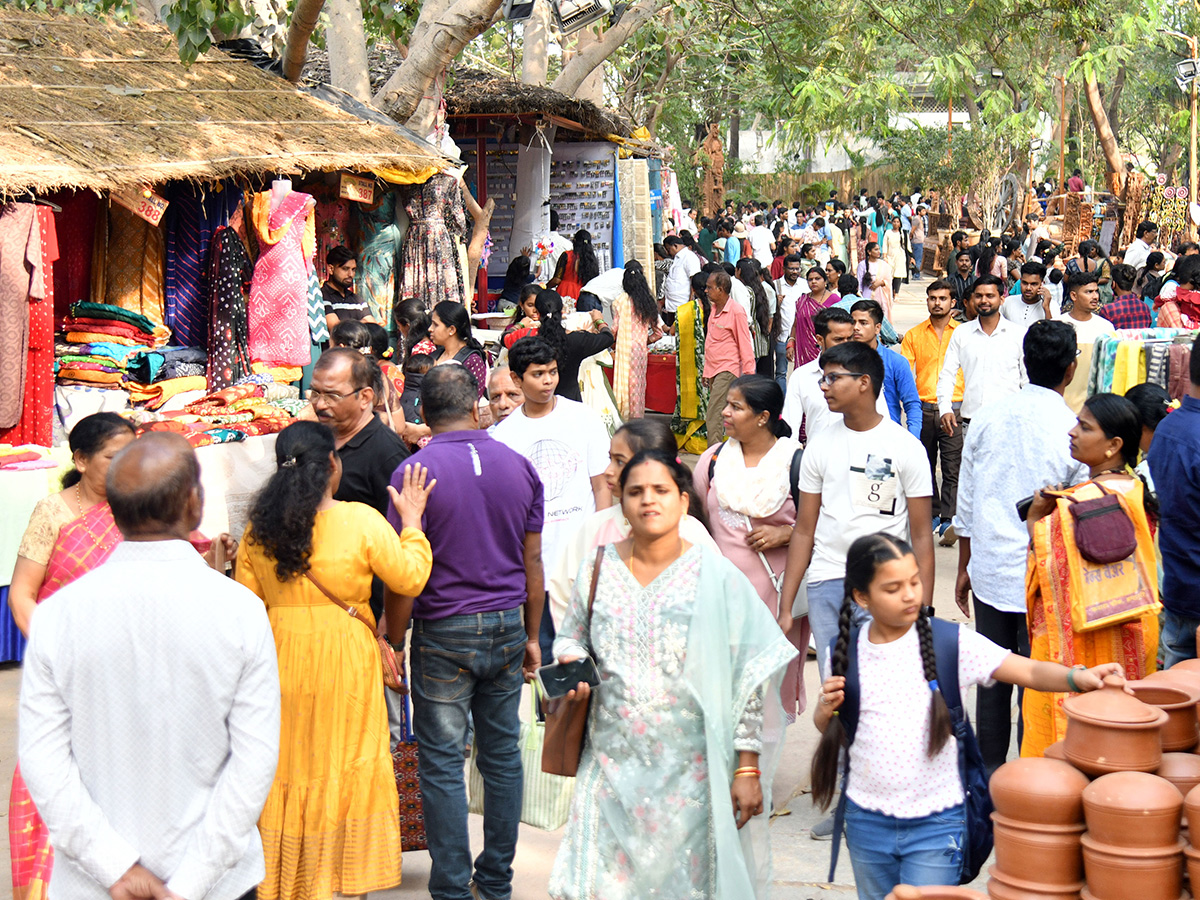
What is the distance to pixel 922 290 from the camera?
30.4 metres

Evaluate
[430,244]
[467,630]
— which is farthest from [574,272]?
[467,630]

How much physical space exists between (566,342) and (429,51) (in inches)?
122

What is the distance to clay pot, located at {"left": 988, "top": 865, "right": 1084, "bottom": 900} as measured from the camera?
10.2 ft

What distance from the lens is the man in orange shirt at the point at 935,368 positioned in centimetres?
874

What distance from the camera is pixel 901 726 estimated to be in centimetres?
338

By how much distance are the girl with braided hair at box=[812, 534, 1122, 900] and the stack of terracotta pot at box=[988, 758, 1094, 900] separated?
0.22m

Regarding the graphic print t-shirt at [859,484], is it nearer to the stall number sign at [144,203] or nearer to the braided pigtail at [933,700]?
the braided pigtail at [933,700]

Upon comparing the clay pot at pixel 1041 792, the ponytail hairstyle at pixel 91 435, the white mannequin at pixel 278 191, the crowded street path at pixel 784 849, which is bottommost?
the crowded street path at pixel 784 849

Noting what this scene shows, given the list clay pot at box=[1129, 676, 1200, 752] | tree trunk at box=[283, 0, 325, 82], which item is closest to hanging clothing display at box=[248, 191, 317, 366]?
tree trunk at box=[283, 0, 325, 82]

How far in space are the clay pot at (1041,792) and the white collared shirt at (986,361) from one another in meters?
5.02

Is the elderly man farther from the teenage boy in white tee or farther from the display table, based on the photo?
the display table

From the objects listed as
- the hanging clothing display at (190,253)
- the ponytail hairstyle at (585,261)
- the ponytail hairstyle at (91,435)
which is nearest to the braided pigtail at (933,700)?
the ponytail hairstyle at (91,435)

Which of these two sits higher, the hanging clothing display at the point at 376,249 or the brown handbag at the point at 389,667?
the hanging clothing display at the point at 376,249

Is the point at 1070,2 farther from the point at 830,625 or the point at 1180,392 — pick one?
the point at 830,625
